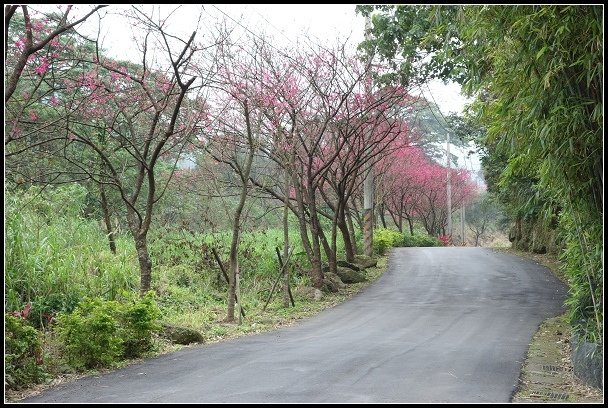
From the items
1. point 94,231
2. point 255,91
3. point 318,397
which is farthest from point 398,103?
point 318,397

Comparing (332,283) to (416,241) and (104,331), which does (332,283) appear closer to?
(104,331)

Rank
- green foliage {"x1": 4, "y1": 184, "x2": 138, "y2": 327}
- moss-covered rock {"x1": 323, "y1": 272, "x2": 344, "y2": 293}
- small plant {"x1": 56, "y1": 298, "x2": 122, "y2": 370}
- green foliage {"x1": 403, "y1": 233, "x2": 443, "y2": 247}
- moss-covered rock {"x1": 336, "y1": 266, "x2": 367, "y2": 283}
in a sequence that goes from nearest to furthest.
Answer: small plant {"x1": 56, "y1": 298, "x2": 122, "y2": 370}
green foliage {"x1": 4, "y1": 184, "x2": 138, "y2": 327}
moss-covered rock {"x1": 323, "y1": 272, "x2": 344, "y2": 293}
moss-covered rock {"x1": 336, "y1": 266, "x2": 367, "y2": 283}
green foliage {"x1": 403, "y1": 233, "x2": 443, "y2": 247}

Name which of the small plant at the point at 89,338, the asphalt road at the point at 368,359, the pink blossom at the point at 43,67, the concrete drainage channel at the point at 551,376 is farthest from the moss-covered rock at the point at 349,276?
the pink blossom at the point at 43,67

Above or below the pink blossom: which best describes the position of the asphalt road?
below

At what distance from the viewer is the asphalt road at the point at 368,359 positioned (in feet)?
15.7

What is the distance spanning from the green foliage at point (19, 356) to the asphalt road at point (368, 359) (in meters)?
0.27

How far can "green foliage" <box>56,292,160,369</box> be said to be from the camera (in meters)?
5.86

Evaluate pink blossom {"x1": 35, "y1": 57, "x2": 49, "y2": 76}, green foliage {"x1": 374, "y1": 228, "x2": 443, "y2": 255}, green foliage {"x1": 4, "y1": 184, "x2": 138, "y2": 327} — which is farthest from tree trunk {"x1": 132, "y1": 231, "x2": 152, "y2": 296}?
green foliage {"x1": 374, "y1": 228, "x2": 443, "y2": 255}

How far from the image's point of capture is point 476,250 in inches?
896

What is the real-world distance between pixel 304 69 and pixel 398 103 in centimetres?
271

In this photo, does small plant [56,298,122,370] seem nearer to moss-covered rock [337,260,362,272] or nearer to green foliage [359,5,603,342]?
green foliage [359,5,603,342]

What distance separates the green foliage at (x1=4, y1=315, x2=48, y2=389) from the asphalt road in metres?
0.27

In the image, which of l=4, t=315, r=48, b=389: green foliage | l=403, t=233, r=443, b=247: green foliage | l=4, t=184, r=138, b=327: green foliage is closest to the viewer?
l=4, t=315, r=48, b=389: green foliage

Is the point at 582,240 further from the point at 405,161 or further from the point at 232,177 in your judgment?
the point at 405,161
